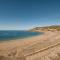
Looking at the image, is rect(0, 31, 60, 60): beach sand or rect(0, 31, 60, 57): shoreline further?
rect(0, 31, 60, 57): shoreline

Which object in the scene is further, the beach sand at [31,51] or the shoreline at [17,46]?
the shoreline at [17,46]

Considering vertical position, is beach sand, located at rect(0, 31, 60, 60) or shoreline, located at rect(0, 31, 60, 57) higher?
beach sand, located at rect(0, 31, 60, 60)

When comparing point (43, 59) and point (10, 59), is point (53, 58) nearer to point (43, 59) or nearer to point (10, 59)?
point (43, 59)

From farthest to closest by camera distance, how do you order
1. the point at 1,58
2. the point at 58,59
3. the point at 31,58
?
the point at 31,58 → the point at 58,59 → the point at 1,58

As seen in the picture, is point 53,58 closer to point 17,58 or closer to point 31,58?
point 31,58

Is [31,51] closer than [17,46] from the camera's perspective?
Yes

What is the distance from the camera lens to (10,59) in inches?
203

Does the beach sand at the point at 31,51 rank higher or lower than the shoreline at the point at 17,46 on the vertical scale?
higher

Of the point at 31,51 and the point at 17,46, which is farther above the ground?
the point at 31,51

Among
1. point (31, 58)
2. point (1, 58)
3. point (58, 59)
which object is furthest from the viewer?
point (31, 58)

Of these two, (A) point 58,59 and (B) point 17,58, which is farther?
(A) point 58,59

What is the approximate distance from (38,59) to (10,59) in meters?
2.29

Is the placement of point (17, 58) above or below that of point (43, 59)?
above

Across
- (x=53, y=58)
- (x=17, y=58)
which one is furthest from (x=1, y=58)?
(x=53, y=58)
